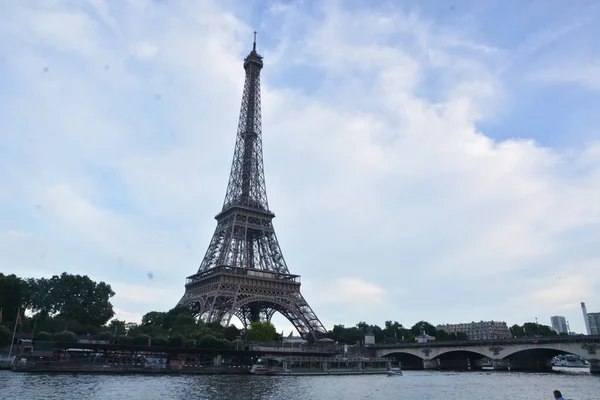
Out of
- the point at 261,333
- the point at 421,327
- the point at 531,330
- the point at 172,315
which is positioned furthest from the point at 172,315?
the point at 531,330

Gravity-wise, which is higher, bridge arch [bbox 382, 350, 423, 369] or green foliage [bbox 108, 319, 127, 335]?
green foliage [bbox 108, 319, 127, 335]

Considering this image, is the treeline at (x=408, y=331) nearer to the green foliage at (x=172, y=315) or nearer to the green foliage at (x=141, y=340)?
the green foliage at (x=172, y=315)

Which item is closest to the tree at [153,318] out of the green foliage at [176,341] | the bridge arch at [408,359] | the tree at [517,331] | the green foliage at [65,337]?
the green foliage at [176,341]

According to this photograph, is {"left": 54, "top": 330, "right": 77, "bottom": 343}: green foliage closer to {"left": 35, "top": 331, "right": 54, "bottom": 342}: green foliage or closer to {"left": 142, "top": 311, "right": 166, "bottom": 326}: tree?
{"left": 35, "top": 331, "right": 54, "bottom": 342}: green foliage

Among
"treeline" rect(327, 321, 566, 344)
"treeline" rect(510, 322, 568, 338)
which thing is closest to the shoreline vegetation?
"treeline" rect(327, 321, 566, 344)

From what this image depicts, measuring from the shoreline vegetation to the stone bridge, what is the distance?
3215 cm

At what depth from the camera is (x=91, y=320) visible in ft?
298

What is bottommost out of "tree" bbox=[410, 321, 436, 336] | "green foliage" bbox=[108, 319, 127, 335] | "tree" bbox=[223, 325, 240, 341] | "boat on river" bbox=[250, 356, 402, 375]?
"boat on river" bbox=[250, 356, 402, 375]

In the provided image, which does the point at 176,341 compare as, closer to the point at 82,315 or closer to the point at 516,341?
the point at 82,315

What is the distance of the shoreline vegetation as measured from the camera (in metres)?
69.1

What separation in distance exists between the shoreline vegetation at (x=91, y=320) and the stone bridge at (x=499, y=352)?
105 ft

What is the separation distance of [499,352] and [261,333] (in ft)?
144

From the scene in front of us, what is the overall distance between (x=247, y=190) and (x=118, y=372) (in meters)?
52.0

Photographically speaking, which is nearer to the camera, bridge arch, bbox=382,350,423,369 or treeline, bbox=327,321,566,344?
bridge arch, bbox=382,350,423,369
